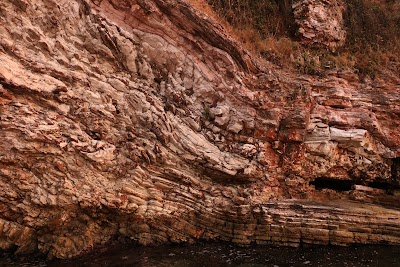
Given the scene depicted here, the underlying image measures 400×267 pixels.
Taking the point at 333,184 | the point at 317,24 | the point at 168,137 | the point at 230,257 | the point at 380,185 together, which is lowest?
the point at 230,257

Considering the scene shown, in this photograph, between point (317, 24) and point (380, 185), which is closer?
point (380, 185)

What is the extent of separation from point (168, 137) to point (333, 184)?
20.8ft

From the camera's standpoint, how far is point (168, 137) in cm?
1010

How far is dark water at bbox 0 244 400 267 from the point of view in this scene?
850 cm

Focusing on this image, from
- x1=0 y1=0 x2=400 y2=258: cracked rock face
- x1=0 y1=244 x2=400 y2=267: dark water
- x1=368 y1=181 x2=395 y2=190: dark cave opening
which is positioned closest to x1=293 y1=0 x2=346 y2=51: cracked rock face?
x1=0 y1=0 x2=400 y2=258: cracked rock face

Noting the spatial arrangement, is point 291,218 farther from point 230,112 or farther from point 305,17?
point 305,17

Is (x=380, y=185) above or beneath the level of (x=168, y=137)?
beneath

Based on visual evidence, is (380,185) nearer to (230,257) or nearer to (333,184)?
(333,184)

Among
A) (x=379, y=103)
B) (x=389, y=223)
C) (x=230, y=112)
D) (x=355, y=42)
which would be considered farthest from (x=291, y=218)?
(x=355, y=42)

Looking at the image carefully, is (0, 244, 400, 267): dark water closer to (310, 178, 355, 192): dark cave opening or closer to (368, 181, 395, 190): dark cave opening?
(310, 178, 355, 192): dark cave opening

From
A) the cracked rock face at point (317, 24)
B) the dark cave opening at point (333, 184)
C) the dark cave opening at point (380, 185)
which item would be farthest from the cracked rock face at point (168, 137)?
the cracked rock face at point (317, 24)

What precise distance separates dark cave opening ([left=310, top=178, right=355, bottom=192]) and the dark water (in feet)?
8.26

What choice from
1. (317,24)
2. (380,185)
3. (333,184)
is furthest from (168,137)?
(317,24)

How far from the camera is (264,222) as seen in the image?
10109 millimetres
